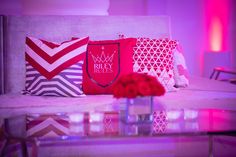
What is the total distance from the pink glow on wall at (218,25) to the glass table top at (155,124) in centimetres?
395

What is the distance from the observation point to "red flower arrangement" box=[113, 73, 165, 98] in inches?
69.1

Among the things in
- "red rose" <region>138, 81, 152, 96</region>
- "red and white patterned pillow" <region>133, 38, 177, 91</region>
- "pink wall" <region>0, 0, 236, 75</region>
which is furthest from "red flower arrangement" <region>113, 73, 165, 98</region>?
"pink wall" <region>0, 0, 236, 75</region>

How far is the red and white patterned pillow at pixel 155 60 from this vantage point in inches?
108

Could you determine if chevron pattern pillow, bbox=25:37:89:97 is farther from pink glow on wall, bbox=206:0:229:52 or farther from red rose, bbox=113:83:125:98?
A: pink glow on wall, bbox=206:0:229:52

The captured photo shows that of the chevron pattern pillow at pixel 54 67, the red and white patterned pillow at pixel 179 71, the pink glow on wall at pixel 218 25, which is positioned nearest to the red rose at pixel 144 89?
the chevron pattern pillow at pixel 54 67

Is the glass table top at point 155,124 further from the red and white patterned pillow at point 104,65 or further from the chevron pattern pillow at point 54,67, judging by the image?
the red and white patterned pillow at point 104,65

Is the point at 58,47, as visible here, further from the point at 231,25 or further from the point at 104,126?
the point at 231,25

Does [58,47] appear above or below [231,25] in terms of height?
below

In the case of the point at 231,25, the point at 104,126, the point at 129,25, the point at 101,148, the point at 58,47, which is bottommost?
the point at 101,148

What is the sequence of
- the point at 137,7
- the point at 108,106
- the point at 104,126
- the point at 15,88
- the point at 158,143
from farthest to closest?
the point at 137,7, the point at 15,88, the point at 158,143, the point at 108,106, the point at 104,126

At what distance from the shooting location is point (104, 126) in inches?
71.7

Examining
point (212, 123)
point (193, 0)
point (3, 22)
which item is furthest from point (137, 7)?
point (212, 123)

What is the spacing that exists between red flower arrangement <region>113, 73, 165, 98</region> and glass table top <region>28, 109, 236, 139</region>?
6.5 inches

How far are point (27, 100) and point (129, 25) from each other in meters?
1.12
